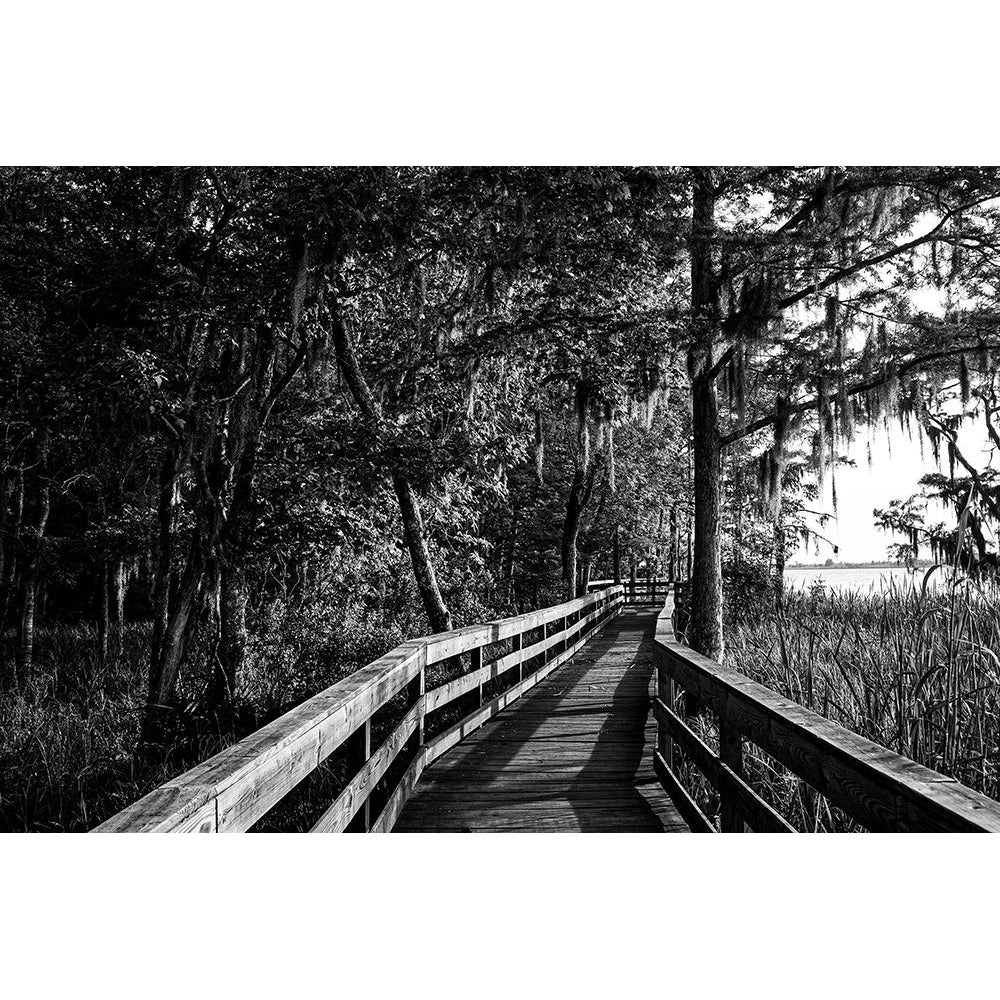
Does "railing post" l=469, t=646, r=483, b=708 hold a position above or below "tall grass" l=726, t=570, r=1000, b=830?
below

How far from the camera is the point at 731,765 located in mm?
3471

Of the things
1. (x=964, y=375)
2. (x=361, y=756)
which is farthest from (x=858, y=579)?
(x=361, y=756)

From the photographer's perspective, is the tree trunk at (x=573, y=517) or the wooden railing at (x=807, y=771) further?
the tree trunk at (x=573, y=517)

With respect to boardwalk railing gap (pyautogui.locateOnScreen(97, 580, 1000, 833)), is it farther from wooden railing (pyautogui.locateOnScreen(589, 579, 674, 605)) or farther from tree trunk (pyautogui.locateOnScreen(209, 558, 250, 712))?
wooden railing (pyautogui.locateOnScreen(589, 579, 674, 605))

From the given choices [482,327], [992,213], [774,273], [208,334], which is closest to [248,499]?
[208,334]

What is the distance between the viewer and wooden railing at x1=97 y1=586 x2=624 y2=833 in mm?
2008

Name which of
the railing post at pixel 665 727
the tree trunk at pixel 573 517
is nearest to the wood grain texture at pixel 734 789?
the railing post at pixel 665 727

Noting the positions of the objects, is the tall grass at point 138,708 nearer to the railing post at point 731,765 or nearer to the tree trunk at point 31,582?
the tree trunk at point 31,582

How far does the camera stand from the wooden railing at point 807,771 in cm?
192

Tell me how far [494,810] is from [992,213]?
7.97 meters

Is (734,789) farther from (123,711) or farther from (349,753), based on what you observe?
(123,711)

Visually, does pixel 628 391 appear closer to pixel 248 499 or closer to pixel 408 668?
pixel 248 499

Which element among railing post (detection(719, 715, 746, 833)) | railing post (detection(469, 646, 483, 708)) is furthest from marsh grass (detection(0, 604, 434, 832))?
railing post (detection(719, 715, 746, 833))

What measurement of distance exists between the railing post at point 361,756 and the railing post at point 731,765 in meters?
1.51
